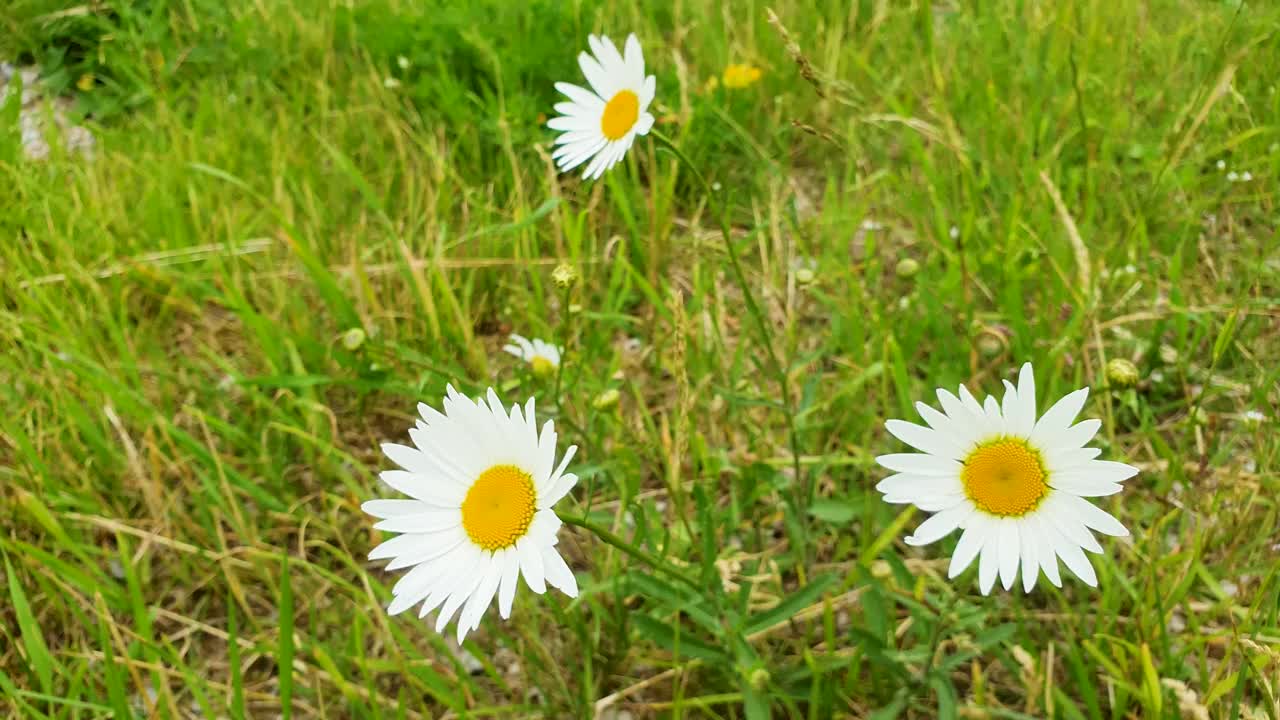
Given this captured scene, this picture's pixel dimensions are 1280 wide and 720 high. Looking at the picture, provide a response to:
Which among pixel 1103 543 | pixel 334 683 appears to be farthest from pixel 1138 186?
pixel 334 683

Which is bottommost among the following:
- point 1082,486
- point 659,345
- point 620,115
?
point 1082,486

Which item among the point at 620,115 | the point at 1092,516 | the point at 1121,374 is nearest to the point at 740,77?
the point at 620,115

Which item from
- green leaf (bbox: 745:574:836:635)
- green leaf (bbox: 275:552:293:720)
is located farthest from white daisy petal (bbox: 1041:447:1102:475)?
green leaf (bbox: 275:552:293:720)

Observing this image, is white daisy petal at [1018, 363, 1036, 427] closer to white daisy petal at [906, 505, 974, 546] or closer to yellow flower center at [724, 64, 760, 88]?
white daisy petal at [906, 505, 974, 546]

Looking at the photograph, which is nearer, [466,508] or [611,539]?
[611,539]

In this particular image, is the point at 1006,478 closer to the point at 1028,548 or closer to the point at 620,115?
the point at 1028,548

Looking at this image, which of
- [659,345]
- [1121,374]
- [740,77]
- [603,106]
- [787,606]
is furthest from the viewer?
[740,77]

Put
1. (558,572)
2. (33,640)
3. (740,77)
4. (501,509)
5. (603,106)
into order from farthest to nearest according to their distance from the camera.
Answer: (740,77)
(603,106)
(33,640)
(501,509)
(558,572)

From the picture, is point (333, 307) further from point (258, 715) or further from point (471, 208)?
point (258, 715)
